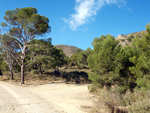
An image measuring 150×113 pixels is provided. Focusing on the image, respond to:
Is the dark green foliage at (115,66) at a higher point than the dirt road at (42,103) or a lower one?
higher

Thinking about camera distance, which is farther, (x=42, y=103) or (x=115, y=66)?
(x=115, y=66)

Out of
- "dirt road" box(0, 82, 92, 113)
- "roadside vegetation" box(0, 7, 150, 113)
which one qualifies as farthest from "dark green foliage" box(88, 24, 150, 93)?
"dirt road" box(0, 82, 92, 113)

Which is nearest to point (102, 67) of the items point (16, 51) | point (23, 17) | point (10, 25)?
point (23, 17)

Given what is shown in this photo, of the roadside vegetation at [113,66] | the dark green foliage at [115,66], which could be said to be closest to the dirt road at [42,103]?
the roadside vegetation at [113,66]

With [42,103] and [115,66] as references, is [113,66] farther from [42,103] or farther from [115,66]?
[42,103]

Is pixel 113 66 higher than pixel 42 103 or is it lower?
higher

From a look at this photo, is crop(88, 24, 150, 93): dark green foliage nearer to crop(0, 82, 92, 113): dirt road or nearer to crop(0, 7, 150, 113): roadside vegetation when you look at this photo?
crop(0, 7, 150, 113): roadside vegetation

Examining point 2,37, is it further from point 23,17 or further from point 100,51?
point 100,51

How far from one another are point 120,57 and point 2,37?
16519 mm

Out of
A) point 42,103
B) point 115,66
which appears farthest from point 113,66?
point 42,103

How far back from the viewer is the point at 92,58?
1195 cm

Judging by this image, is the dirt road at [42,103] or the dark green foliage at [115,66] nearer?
the dirt road at [42,103]

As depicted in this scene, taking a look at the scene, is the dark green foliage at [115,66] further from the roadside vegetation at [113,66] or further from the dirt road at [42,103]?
the dirt road at [42,103]

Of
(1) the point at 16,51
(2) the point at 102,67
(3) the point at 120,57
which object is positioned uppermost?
(1) the point at 16,51
